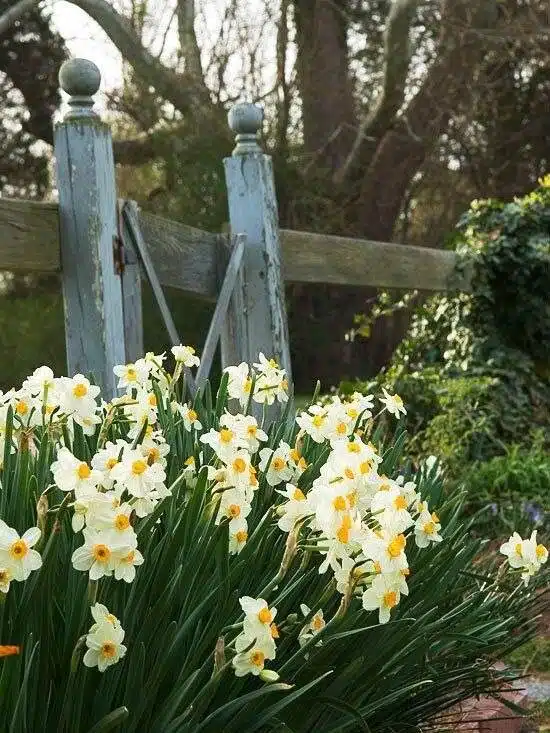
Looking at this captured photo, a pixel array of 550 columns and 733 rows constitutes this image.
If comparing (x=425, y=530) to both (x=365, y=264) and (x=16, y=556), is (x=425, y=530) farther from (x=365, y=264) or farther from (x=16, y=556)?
(x=365, y=264)

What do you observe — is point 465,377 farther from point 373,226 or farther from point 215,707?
point 215,707

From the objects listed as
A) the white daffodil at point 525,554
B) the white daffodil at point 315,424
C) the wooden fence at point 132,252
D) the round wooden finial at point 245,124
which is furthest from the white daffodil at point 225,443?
the round wooden finial at point 245,124

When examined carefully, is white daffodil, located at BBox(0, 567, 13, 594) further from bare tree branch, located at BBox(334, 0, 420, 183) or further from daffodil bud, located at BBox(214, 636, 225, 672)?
bare tree branch, located at BBox(334, 0, 420, 183)

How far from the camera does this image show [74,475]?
1.28 m

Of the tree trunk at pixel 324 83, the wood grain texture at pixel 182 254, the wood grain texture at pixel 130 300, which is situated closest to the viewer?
the wood grain texture at pixel 130 300

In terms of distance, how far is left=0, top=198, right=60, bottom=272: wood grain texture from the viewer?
285 centimetres

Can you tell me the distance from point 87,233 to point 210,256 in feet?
3.34

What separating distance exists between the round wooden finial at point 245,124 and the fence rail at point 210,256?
42 centimetres

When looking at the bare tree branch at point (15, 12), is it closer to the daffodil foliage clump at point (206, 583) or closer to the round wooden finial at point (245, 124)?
the round wooden finial at point (245, 124)

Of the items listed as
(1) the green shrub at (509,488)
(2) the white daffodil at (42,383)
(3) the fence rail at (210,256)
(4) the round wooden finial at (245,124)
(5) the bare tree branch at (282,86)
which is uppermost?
(5) the bare tree branch at (282,86)

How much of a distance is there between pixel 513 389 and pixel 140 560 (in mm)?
Result: 5498

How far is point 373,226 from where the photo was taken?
10664mm

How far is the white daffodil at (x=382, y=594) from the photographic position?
1401mm

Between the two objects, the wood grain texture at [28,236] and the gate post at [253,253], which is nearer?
the wood grain texture at [28,236]
